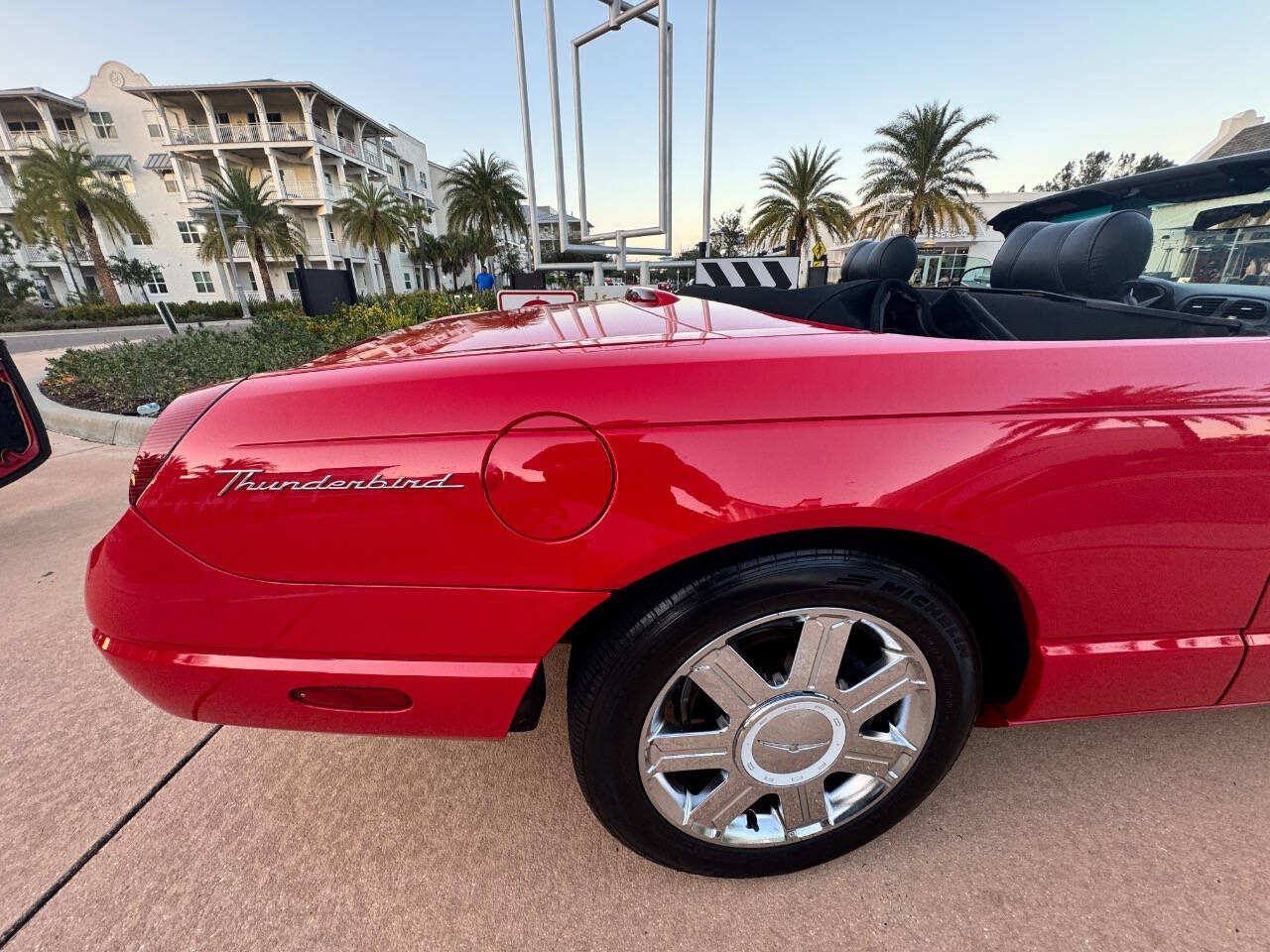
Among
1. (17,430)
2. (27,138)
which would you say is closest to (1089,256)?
(17,430)

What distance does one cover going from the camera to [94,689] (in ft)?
6.35

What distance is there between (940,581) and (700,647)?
522 mm

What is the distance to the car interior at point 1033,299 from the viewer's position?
1.47 metres

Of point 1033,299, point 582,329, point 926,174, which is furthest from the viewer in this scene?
point 926,174

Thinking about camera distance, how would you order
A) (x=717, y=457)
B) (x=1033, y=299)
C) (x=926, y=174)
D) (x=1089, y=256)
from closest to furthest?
1. (x=717, y=457)
2. (x=1033, y=299)
3. (x=1089, y=256)
4. (x=926, y=174)

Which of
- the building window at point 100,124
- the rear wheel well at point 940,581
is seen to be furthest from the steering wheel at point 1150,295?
the building window at point 100,124

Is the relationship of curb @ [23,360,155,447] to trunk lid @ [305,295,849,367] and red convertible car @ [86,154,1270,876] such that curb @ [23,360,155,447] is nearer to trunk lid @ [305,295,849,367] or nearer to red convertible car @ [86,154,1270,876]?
trunk lid @ [305,295,849,367]

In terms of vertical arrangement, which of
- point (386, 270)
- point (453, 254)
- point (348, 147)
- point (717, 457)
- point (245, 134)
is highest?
point (245, 134)

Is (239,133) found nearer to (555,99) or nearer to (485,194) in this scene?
(485,194)

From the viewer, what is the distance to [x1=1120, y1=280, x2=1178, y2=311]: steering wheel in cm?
260

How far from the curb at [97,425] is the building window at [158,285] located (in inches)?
1654

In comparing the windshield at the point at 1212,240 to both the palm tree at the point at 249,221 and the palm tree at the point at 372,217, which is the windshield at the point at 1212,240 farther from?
the palm tree at the point at 372,217

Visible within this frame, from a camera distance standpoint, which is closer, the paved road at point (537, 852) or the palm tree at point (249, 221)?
the paved road at point (537, 852)

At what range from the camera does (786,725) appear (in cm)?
120
